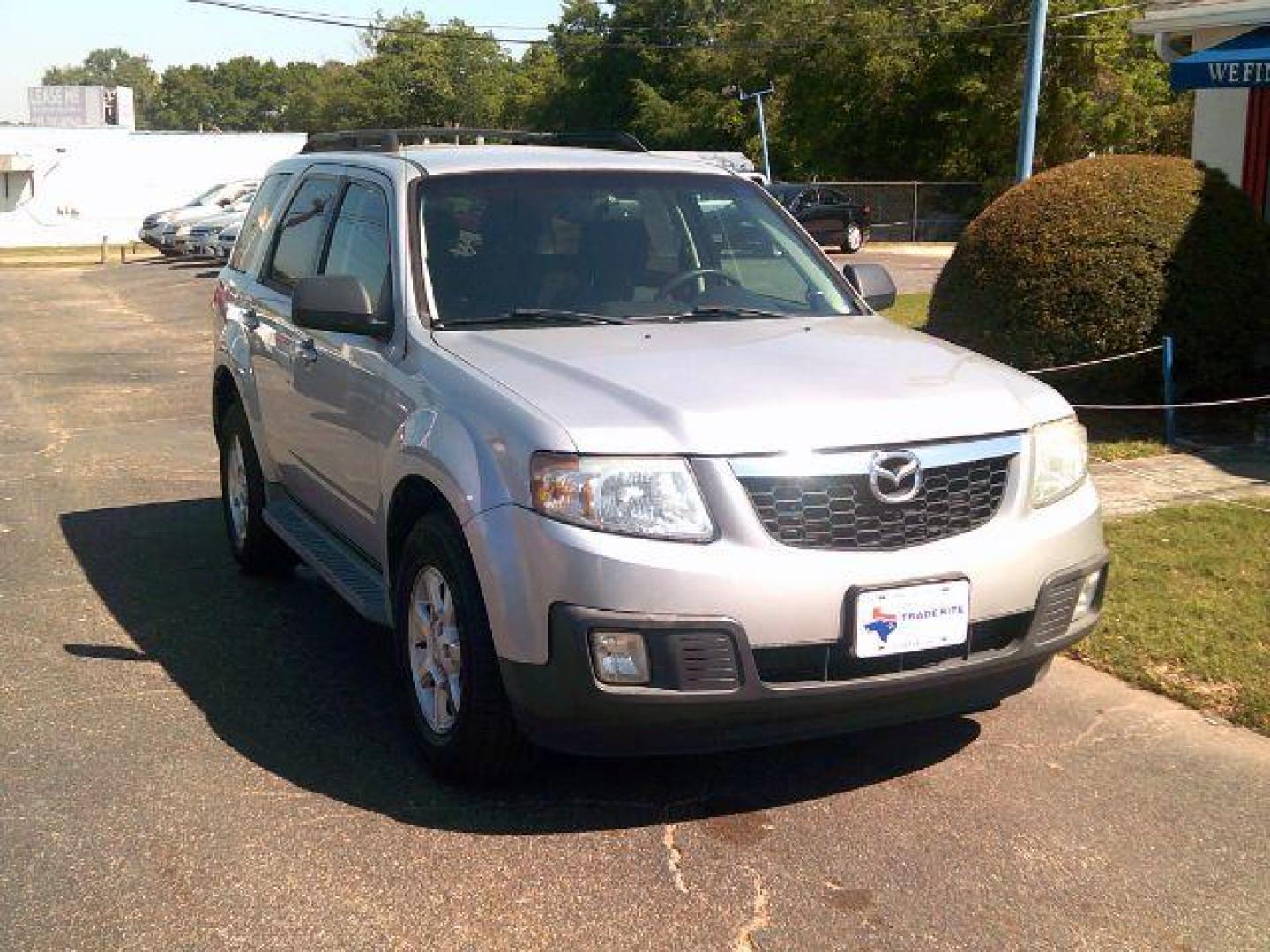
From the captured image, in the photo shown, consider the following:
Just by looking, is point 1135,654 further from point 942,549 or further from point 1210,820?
point 942,549

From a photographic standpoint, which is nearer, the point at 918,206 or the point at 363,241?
the point at 363,241

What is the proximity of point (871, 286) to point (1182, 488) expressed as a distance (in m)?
3.36

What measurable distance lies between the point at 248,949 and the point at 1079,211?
8.11m

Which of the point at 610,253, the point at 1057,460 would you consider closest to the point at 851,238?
the point at 610,253

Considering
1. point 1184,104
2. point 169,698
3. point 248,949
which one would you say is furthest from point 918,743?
point 1184,104

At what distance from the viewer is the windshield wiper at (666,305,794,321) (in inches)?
204

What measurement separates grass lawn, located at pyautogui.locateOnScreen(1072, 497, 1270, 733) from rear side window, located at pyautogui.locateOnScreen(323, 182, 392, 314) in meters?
3.11

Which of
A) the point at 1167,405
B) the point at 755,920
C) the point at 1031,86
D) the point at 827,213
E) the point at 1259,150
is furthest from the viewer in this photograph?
the point at 827,213

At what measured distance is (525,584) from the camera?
388cm

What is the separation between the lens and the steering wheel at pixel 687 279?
17.5 feet

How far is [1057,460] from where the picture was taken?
4.40m

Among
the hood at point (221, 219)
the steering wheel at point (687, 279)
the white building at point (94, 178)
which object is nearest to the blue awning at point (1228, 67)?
the steering wheel at point (687, 279)

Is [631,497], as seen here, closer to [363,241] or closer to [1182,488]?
[363,241]

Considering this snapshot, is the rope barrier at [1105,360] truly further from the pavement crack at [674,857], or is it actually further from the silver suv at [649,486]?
the pavement crack at [674,857]
